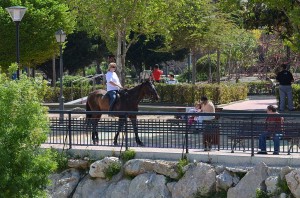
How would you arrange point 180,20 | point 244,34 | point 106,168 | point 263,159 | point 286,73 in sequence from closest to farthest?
point 263,159 < point 106,168 < point 286,73 < point 180,20 < point 244,34

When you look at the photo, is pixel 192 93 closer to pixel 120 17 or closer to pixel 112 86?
pixel 120 17

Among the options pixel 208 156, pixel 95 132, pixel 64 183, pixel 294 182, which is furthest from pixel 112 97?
pixel 294 182

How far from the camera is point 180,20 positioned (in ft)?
133

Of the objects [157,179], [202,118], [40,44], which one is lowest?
[157,179]

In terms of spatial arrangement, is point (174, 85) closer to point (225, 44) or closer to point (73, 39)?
point (225, 44)

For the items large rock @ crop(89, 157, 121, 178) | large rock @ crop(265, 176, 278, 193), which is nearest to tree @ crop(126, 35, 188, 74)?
large rock @ crop(89, 157, 121, 178)

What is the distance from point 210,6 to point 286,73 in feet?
46.6

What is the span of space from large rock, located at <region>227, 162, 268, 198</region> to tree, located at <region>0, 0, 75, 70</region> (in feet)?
69.9

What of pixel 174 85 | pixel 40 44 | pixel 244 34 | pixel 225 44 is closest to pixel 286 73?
pixel 174 85

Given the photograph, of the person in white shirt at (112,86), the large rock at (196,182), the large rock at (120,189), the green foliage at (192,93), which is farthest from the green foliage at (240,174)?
the green foliage at (192,93)

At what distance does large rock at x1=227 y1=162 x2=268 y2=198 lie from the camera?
17.0 meters

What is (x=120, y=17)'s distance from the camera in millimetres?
35094

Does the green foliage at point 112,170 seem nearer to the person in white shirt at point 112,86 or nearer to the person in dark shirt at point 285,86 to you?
the person in white shirt at point 112,86

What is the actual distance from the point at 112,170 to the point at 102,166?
245mm
